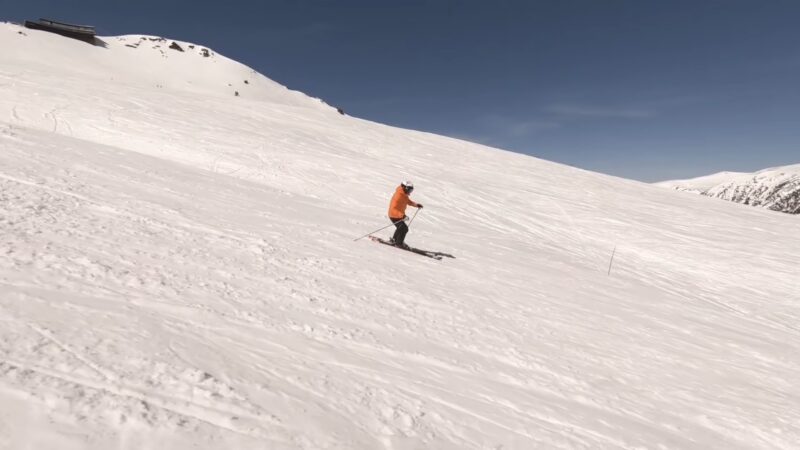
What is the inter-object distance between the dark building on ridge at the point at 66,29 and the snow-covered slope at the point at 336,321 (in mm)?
69967

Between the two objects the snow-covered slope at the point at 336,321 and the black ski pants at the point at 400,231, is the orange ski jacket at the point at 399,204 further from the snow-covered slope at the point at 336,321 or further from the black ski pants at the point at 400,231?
the snow-covered slope at the point at 336,321

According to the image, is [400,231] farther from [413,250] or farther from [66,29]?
[66,29]

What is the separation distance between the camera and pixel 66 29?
72750 mm

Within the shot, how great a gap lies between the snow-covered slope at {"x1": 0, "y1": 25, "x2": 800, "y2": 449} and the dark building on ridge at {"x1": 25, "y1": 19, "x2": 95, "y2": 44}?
6997cm

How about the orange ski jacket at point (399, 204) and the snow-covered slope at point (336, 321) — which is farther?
the orange ski jacket at point (399, 204)

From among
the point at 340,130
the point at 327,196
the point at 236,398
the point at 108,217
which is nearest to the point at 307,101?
the point at 340,130

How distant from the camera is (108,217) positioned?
820 centimetres

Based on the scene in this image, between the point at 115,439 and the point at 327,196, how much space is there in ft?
47.8

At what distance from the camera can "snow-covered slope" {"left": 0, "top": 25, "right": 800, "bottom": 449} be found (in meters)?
3.55

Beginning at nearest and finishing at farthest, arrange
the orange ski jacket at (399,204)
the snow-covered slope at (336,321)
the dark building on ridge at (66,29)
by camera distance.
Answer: the snow-covered slope at (336,321)
the orange ski jacket at (399,204)
the dark building on ridge at (66,29)

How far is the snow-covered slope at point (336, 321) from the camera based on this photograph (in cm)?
355

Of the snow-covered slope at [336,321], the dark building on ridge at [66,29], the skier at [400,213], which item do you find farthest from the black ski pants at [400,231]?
the dark building on ridge at [66,29]

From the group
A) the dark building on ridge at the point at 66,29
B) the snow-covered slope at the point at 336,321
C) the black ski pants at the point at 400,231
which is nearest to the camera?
the snow-covered slope at the point at 336,321

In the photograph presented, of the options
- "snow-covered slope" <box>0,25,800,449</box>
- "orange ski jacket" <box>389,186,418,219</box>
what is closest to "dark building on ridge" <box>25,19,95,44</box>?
"snow-covered slope" <box>0,25,800,449</box>
